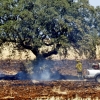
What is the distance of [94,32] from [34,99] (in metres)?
16.9

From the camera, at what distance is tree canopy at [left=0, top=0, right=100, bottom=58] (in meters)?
33.7

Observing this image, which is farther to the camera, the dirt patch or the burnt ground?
the burnt ground

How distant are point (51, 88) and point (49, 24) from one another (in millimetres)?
9071

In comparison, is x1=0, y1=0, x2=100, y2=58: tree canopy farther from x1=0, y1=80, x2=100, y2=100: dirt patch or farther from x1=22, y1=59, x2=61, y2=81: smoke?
x1=0, y1=80, x2=100, y2=100: dirt patch

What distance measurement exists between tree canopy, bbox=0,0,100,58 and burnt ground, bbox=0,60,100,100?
372 centimetres

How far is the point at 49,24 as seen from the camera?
34500 millimetres

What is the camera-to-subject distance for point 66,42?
113 ft

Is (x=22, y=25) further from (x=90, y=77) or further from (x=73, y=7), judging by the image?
(x=90, y=77)

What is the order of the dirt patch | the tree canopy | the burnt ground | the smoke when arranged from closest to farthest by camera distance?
the dirt patch < the burnt ground < the tree canopy < the smoke

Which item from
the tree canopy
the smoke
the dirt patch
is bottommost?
the dirt patch

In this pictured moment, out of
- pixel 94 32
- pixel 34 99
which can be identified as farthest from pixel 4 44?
pixel 34 99

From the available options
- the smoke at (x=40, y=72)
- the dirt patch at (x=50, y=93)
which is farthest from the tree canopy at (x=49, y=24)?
the dirt patch at (x=50, y=93)

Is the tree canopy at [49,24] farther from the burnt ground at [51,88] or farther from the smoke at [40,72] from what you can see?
the burnt ground at [51,88]

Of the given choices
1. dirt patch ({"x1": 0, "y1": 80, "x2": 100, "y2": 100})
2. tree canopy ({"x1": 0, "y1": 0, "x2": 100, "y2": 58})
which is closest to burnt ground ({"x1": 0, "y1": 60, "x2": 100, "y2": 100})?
dirt patch ({"x1": 0, "y1": 80, "x2": 100, "y2": 100})
